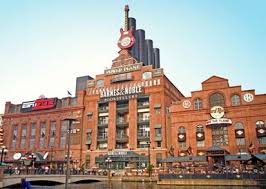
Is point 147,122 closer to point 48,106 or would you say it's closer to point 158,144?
point 158,144

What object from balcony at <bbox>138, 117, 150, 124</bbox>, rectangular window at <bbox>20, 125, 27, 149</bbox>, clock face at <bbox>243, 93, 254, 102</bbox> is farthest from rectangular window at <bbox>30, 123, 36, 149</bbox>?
clock face at <bbox>243, 93, 254, 102</bbox>

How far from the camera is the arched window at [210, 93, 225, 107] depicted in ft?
233

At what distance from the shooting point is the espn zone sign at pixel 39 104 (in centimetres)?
9531

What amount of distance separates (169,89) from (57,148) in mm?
38753

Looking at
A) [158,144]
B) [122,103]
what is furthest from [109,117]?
[158,144]

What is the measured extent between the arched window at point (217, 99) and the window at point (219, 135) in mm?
5694

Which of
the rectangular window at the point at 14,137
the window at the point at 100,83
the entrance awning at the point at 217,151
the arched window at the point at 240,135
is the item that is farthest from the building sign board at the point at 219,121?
the rectangular window at the point at 14,137

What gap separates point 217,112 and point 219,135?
5535 millimetres

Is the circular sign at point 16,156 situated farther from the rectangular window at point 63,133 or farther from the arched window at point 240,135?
the arched window at point 240,135

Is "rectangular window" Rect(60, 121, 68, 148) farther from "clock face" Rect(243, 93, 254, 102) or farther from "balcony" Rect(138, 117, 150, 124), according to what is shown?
"clock face" Rect(243, 93, 254, 102)

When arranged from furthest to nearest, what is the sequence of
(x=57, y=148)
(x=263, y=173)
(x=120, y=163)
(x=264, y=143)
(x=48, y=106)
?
1. (x=48, y=106)
2. (x=57, y=148)
3. (x=120, y=163)
4. (x=264, y=143)
5. (x=263, y=173)

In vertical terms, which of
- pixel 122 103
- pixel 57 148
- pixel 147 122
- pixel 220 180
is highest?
pixel 122 103

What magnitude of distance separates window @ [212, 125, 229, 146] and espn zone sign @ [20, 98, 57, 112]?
5238 centimetres

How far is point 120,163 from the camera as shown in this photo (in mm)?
77938
